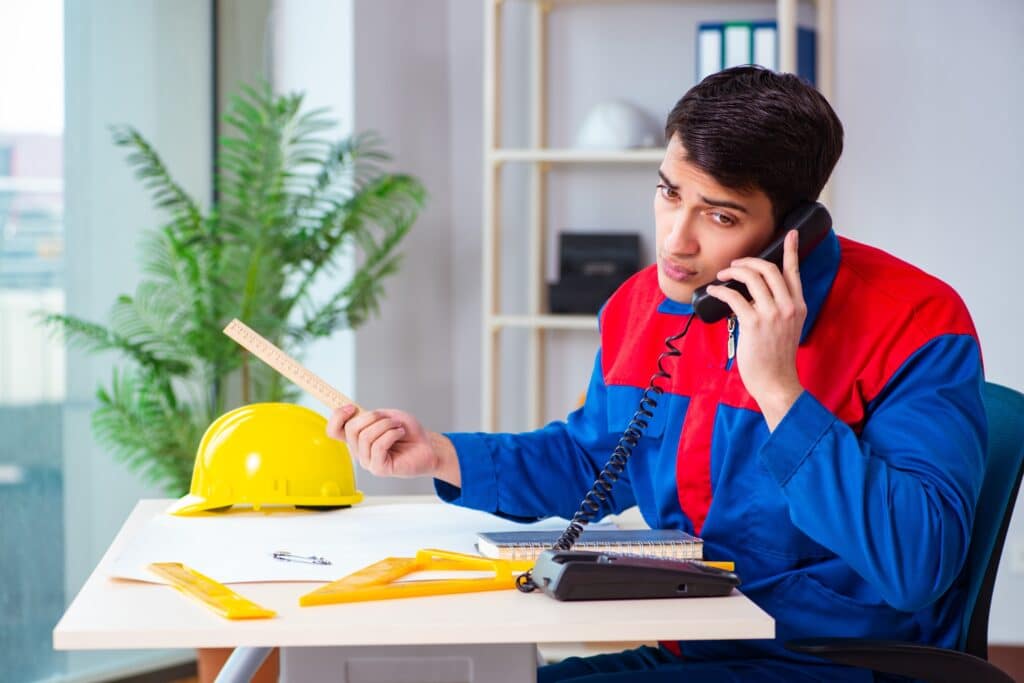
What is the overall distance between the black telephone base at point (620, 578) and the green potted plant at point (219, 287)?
200 centimetres

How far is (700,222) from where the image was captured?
1.50m

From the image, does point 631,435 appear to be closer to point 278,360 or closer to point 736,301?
point 736,301

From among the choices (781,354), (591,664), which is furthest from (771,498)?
(591,664)

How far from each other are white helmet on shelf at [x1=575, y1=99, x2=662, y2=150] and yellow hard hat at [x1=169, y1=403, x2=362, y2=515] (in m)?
2.05

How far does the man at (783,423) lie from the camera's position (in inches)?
51.8

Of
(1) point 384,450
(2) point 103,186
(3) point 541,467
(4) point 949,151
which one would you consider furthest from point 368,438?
(4) point 949,151

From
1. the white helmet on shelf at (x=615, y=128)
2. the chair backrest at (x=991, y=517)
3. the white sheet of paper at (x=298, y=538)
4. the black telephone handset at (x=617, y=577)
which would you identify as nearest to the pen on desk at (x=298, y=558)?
the white sheet of paper at (x=298, y=538)

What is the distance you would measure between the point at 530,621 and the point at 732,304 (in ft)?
1.44

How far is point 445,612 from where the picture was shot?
3.95 feet

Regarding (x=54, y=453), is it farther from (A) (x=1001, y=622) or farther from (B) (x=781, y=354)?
(A) (x=1001, y=622)

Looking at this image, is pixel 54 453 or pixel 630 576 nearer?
pixel 630 576

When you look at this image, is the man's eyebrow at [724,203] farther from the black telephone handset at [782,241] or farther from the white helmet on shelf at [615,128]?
the white helmet on shelf at [615,128]

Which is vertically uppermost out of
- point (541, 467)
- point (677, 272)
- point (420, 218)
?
point (420, 218)

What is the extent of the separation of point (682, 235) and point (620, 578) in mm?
453
